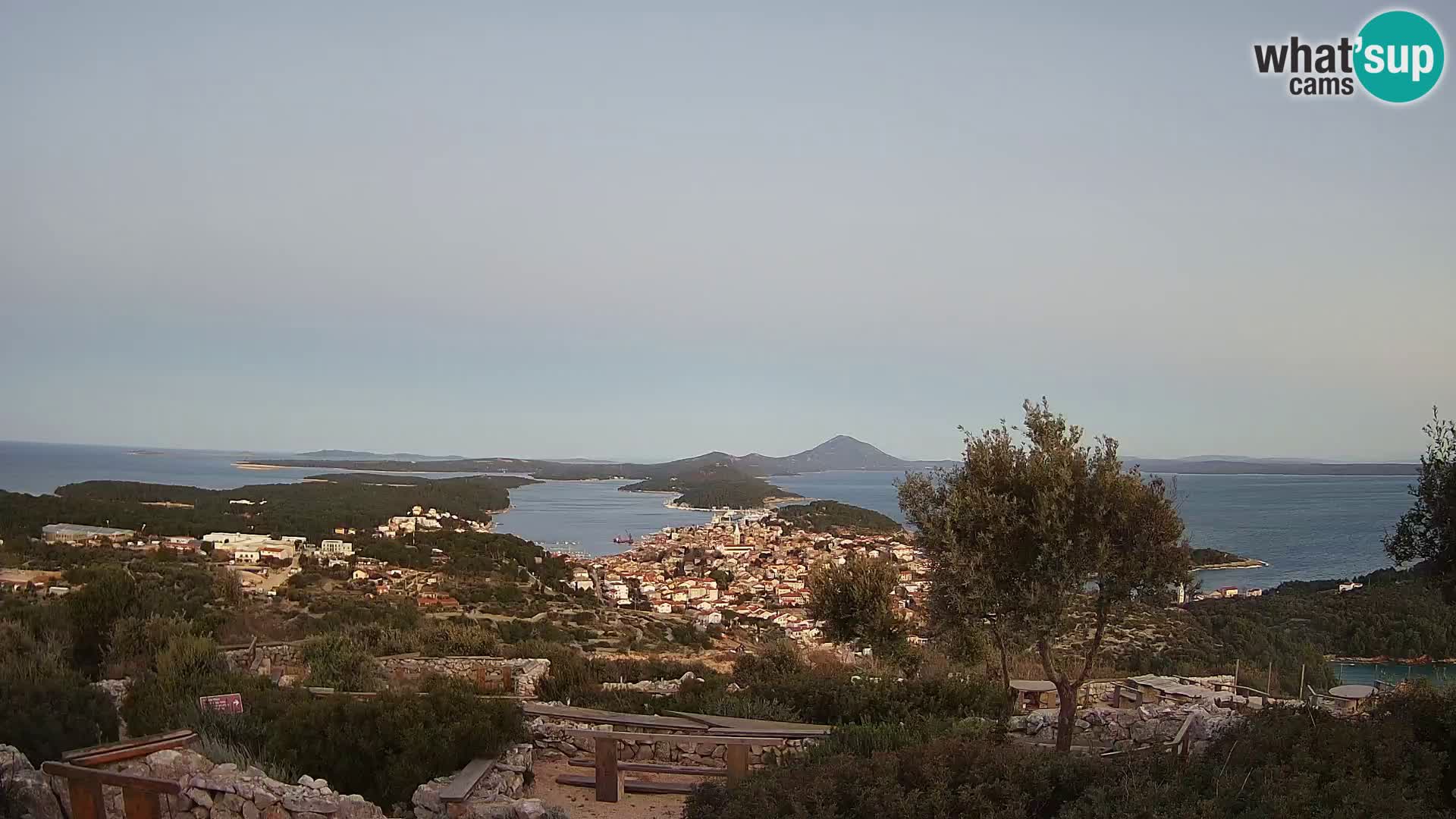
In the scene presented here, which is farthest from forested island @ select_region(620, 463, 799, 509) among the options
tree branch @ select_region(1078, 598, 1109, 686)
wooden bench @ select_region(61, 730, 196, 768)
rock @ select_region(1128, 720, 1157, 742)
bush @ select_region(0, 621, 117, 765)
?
wooden bench @ select_region(61, 730, 196, 768)

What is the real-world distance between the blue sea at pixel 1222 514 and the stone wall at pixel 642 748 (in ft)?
8.85

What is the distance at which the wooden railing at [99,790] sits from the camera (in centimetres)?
484

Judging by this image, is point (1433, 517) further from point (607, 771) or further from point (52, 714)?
point (52, 714)

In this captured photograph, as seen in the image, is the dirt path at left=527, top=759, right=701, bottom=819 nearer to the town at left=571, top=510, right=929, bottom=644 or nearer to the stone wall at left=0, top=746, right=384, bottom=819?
the stone wall at left=0, top=746, right=384, bottom=819

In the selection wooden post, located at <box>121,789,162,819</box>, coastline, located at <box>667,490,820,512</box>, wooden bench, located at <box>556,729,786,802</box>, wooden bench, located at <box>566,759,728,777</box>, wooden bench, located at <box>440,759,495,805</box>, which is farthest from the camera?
coastline, located at <box>667,490,820,512</box>

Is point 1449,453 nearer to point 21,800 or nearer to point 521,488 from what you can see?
point 21,800

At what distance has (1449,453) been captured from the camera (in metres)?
7.08

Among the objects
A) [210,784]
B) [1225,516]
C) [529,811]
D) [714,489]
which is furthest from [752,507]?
[210,784]

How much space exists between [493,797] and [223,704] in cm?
291

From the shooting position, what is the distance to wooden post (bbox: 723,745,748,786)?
6633mm

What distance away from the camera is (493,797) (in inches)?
252

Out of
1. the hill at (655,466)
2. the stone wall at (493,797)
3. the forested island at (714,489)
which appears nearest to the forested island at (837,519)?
the forested island at (714,489)

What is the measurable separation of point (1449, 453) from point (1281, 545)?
47.3m

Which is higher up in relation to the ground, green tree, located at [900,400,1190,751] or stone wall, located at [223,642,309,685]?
green tree, located at [900,400,1190,751]
